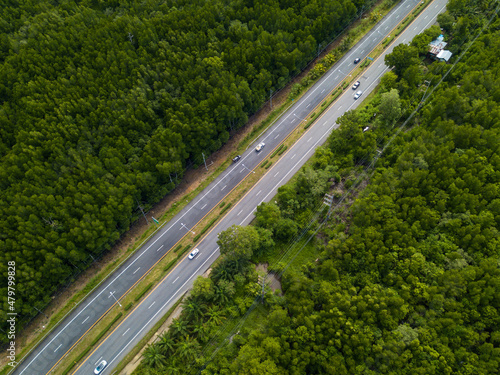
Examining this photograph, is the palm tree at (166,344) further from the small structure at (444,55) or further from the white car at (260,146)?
the small structure at (444,55)

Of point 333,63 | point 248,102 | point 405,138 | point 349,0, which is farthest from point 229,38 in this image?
point 405,138

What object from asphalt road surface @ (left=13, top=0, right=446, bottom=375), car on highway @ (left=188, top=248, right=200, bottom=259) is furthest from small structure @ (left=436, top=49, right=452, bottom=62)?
car on highway @ (left=188, top=248, right=200, bottom=259)

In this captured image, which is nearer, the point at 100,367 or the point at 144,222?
the point at 100,367

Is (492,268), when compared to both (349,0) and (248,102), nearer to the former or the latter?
(248,102)

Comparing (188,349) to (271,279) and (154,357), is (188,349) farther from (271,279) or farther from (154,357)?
(271,279)

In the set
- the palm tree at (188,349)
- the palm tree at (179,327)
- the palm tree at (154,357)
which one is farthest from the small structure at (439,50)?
the palm tree at (154,357)

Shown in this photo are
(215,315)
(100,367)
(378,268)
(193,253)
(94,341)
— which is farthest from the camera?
(193,253)

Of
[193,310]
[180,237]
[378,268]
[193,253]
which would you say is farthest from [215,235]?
[378,268]

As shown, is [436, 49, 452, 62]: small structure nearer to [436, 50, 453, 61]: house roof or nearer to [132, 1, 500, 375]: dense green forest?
[436, 50, 453, 61]: house roof
